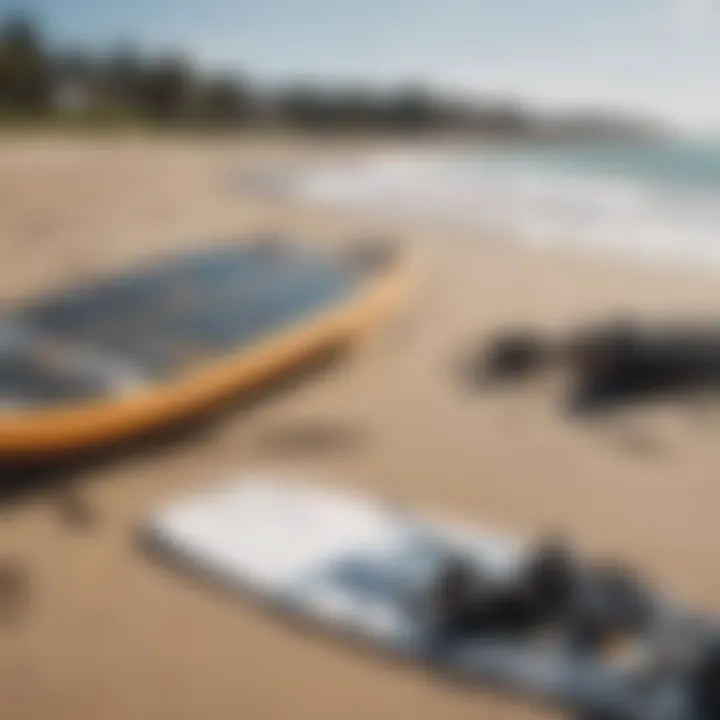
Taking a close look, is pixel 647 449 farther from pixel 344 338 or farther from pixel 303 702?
pixel 303 702

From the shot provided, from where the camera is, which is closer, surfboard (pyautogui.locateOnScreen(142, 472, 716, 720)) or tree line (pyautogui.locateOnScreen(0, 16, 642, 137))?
surfboard (pyautogui.locateOnScreen(142, 472, 716, 720))

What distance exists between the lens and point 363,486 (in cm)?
588

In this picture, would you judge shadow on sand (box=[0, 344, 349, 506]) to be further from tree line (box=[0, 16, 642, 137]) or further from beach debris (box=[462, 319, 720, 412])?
tree line (box=[0, 16, 642, 137])

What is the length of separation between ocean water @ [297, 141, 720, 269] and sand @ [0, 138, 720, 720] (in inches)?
125

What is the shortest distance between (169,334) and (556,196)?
55.8ft

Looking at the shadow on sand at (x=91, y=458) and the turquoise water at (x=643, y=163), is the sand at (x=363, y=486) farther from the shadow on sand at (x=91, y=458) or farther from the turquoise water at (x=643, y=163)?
the turquoise water at (x=643, y=163)

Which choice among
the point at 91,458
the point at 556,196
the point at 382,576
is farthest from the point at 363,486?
the point at 556,196

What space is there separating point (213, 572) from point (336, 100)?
167ft

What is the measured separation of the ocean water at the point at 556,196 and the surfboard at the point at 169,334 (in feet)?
20.1

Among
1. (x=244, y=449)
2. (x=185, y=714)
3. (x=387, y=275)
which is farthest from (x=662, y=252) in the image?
(x=185, y=714)

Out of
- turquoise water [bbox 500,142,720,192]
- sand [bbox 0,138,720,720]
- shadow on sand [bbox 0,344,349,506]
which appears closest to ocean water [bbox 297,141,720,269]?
turquoise water [bbox 500,142,720,192]

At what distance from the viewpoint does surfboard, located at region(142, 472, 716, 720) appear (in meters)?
3.97

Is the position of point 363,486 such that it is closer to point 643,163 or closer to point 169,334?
point 169,334

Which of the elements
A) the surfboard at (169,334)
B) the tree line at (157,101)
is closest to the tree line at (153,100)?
the tree line at (157,101)
